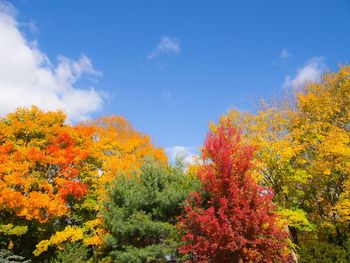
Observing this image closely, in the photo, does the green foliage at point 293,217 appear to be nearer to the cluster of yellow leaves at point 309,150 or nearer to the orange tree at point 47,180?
the cluster of yellow leaves at point 309,150

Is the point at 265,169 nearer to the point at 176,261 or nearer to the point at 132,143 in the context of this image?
the point at 176,261

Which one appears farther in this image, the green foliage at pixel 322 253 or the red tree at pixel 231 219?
the green foliage at pixel 322 253

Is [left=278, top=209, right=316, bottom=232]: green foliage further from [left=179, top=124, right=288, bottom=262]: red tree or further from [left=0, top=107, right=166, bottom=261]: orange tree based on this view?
[left=0, top=107, right=166, bottom=261]: orange tree

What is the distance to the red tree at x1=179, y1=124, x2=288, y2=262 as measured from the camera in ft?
46.4

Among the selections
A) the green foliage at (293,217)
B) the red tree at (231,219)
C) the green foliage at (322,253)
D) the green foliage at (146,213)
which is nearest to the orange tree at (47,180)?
the green foliage at (146,213)

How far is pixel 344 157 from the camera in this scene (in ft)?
66.3

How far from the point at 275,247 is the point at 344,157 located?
8358 millimetres

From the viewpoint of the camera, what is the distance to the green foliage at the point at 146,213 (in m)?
16.8

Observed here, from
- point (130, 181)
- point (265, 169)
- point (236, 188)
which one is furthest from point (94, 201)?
point (236, 188)

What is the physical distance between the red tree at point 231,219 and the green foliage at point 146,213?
1543mm

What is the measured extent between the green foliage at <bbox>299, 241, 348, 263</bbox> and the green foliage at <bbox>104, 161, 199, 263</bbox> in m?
8.51

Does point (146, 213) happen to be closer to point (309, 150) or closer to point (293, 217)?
point (293, 217)

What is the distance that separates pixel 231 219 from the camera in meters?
14.2

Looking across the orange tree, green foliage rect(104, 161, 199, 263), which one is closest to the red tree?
green foliage rect(104, 161, 199, 263)
